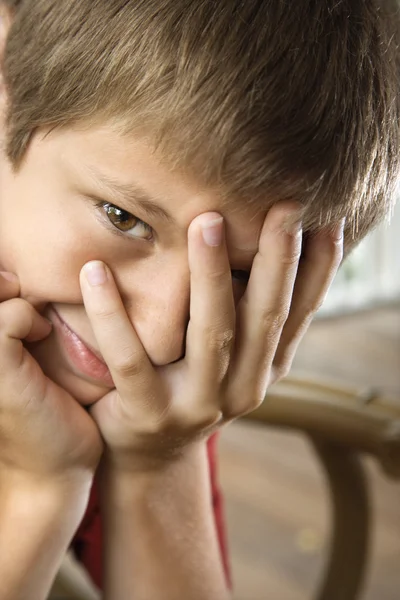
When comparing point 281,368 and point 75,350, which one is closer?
point 75,350

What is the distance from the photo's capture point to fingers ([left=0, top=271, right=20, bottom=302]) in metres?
0.74

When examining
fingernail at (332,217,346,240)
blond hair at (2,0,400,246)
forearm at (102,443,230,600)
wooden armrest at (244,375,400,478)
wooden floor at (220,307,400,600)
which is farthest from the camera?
wooden floor at (220,307,400,600)

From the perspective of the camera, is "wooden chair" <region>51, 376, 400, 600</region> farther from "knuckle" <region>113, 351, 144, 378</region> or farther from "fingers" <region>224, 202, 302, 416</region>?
"knuckle" <region>113, 351, 144, 378</region>

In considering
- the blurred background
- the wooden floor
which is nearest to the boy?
the blurred background

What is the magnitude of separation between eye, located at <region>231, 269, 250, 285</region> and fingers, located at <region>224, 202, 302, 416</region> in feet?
0.07

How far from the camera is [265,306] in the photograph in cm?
74

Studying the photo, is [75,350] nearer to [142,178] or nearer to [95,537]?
[142,178]

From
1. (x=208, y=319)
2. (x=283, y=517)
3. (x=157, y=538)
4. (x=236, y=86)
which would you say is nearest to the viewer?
(x=236, y=86)

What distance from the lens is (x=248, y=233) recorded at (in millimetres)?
676

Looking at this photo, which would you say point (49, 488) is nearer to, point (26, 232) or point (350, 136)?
point (26, 232)

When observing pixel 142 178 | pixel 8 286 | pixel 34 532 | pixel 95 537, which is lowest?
pixel 95 537

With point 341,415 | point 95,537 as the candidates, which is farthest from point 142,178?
point 95,537

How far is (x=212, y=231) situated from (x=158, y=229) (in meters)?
0.05

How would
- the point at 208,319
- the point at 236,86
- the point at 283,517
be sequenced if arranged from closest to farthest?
the point at 236,86 < the point at 208,319 < the point at 283,517
